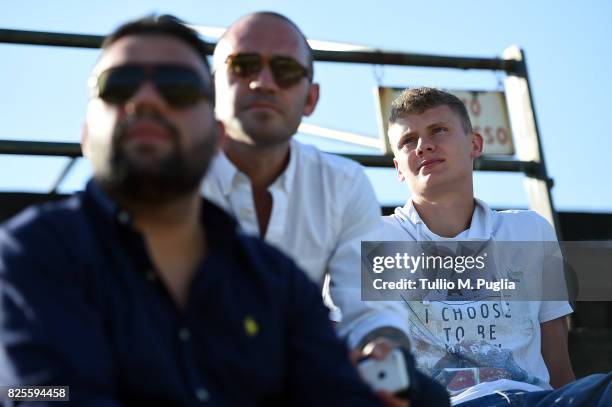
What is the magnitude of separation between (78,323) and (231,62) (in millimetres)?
1227

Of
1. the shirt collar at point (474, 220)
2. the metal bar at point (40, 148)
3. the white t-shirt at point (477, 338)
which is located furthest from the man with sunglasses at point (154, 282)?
the metal bar at point (40, 148)

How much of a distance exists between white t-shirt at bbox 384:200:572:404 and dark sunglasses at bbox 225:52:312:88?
1023 mm

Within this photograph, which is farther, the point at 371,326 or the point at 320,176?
the point at 320,176

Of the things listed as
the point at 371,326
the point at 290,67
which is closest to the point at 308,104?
the point at 290,67

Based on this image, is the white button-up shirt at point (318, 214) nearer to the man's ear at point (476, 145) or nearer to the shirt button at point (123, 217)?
the shirt button at point (123, 217)

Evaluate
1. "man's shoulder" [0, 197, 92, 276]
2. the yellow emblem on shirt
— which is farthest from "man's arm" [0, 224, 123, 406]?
the yellow emblem on shirt

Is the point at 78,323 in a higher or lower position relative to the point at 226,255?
lower

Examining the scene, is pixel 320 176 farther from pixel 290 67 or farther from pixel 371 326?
pixel 371 326

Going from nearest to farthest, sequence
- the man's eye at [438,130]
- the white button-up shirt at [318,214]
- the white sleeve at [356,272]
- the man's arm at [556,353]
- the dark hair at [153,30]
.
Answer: the dark hair at [153,30]
the white sleeve at [356,272]
the white button-up shirt at [318,214]
the man's arm at [556,353]
the man's eye at [438,130]

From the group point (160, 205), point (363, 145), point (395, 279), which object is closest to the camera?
point (160, 205)

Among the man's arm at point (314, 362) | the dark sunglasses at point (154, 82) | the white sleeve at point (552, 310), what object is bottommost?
the man's arm at point (314, 362)

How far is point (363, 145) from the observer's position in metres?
6.31

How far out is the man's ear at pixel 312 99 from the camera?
2742 millimetres

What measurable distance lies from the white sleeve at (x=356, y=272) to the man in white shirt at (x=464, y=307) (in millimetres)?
614
